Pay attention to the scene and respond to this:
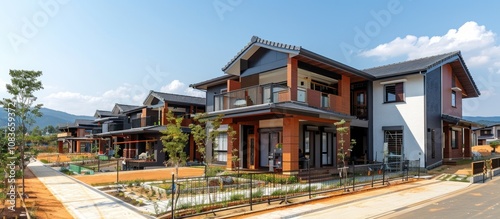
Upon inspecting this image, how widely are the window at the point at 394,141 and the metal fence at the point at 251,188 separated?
2.26 m

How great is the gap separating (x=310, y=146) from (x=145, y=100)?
21.4 m

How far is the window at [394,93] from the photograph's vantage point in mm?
19984

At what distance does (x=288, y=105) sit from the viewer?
47.0 ft

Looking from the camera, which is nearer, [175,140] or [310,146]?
[175,140]

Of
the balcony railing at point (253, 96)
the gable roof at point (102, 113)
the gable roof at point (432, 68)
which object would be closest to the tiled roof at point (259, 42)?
the balcony railing at point (253, 96)

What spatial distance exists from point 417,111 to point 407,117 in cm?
69

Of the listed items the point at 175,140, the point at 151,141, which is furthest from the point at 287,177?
the point at 151,141

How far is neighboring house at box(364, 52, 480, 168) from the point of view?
18984 millimetres

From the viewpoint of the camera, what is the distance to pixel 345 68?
57.7 ft

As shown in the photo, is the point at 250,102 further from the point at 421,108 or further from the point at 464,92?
the point at 464,92

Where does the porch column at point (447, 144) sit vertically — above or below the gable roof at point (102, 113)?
below

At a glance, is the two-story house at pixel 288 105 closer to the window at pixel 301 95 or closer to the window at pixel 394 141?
the window at pixel 301 95

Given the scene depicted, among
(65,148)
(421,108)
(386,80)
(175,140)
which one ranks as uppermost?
(386,80)

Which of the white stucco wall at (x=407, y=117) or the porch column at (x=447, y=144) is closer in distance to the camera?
the white stucco wall at (x=407, y=117)
